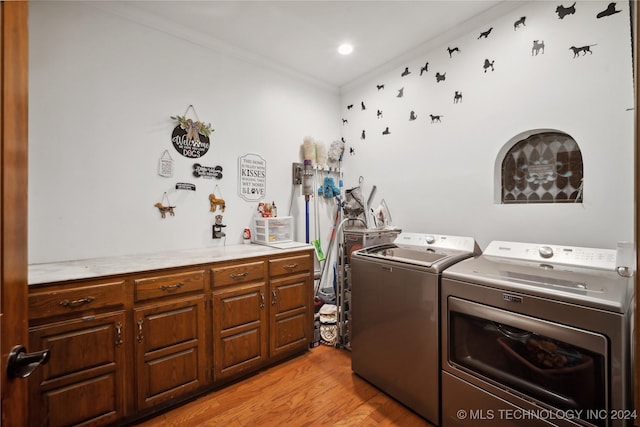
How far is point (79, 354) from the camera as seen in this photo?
146cm

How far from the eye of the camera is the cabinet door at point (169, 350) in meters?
1.63

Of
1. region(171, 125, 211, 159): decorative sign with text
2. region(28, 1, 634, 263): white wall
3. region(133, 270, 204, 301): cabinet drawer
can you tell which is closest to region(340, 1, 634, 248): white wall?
region(28, 1, 634, 263): white wall

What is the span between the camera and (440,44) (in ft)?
7.81

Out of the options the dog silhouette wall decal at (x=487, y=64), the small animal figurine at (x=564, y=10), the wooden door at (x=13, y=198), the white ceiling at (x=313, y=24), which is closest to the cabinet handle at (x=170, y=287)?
the wooden door at (x=13, y=198)

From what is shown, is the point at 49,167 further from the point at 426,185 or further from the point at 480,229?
the point at 480,229

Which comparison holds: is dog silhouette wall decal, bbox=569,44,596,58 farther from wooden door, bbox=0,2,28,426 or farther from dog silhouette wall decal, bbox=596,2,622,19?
wooden door, bbox=0,2,28,426

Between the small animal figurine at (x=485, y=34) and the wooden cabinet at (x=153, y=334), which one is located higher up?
the small animal figurine at (x=485, y=34)

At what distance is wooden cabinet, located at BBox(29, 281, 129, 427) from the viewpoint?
1.36 meters

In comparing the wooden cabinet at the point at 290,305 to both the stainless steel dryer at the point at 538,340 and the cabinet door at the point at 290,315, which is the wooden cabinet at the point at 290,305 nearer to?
the cabinet door at the point at 290,315

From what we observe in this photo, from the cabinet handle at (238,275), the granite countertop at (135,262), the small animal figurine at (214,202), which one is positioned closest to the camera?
the granite countertop at (135,262)

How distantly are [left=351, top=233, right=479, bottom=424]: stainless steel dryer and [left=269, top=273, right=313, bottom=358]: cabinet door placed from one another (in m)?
0.46

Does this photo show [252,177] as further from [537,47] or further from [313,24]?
[537,47]

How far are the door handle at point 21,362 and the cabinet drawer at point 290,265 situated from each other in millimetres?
1547

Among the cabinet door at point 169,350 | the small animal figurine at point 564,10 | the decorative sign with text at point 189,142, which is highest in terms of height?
the small animal figurine at point 564,10
